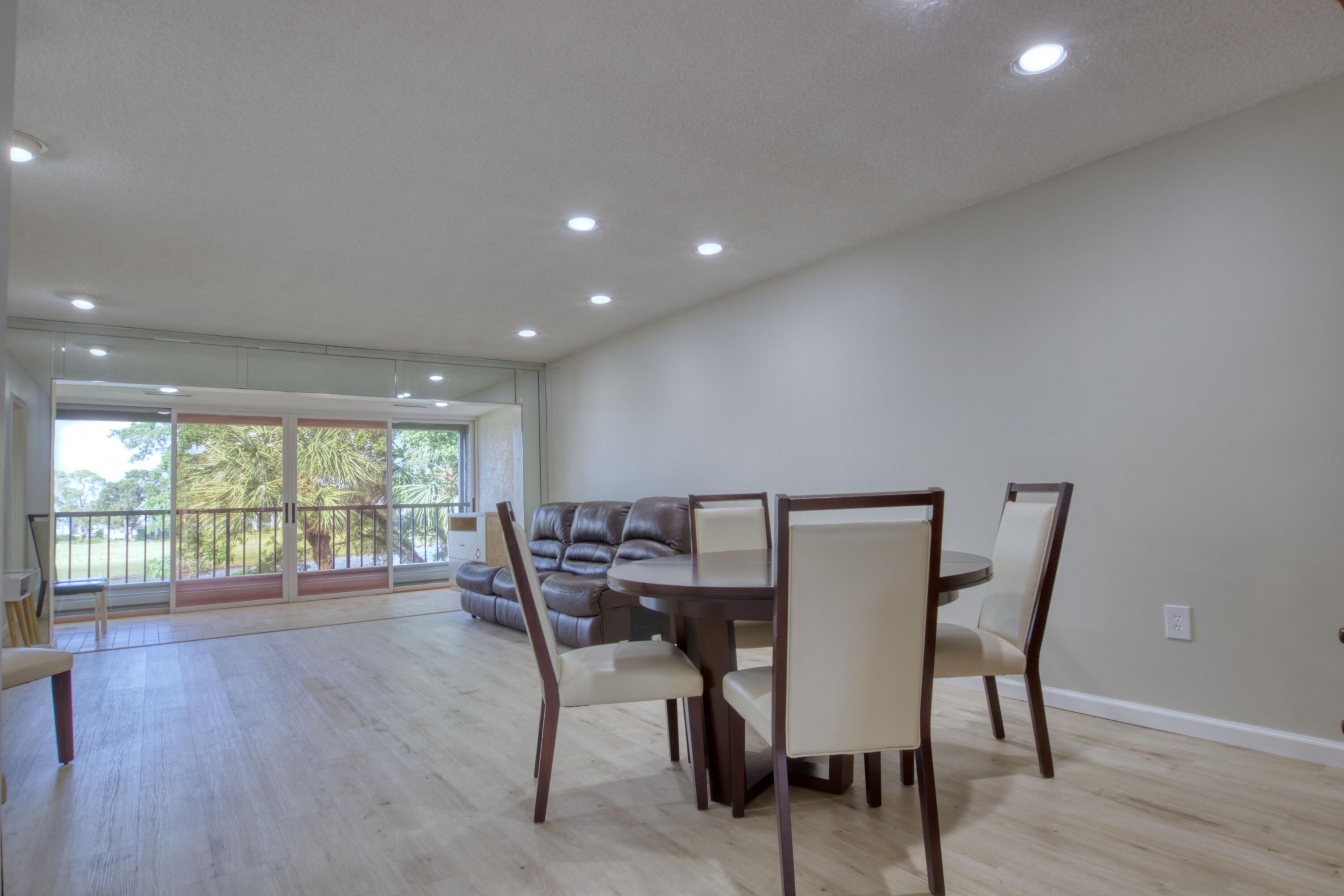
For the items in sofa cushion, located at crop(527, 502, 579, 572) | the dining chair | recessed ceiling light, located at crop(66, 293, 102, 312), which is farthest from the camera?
sofa cushion, located at crop(527, 502, 579, 572)

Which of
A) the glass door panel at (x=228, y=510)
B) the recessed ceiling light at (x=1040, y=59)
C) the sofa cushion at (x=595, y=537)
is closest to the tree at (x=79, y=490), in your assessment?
the glass door panel at (x=228, y=510)

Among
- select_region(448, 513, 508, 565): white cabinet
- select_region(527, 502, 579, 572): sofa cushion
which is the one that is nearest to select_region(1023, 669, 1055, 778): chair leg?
select_region(527, 502, 579, 572): sofa cushion

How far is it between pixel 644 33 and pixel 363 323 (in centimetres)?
398

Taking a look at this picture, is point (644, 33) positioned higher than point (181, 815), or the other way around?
point (644, 33)

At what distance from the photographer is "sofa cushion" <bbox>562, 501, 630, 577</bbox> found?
5082 millimetres

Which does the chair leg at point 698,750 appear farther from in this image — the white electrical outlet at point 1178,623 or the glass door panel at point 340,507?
the glass door panel at point 340,507

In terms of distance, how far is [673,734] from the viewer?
256 cm

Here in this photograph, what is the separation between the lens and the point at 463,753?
271cm

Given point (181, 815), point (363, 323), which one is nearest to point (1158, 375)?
point (181, 815)

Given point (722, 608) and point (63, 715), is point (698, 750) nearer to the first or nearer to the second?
point (722, 608)

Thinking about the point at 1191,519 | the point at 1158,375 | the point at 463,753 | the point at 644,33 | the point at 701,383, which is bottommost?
the point at 463,753

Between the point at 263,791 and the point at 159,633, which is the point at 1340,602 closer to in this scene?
the point at 263,791

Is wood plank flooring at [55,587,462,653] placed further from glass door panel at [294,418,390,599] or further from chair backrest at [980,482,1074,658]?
chair backrest at [980,482,1074,658]

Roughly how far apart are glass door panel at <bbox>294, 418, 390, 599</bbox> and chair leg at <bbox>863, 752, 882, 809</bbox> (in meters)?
6.45
